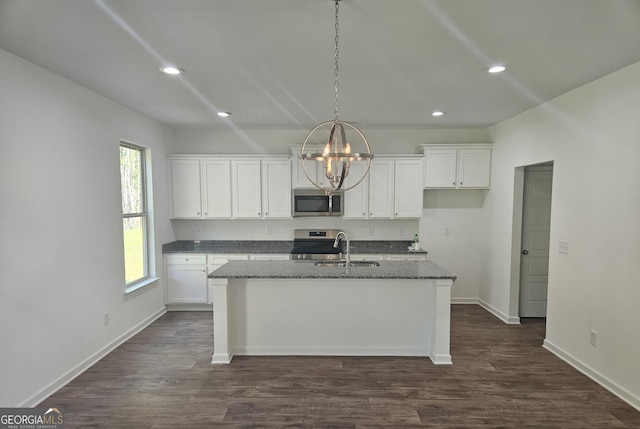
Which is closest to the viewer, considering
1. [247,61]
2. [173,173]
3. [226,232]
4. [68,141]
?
[247,61]

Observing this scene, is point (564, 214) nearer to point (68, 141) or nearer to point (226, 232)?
point (226, 232)

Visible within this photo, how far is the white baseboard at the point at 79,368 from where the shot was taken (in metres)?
2.42

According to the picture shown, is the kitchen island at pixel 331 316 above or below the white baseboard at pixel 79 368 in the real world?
above

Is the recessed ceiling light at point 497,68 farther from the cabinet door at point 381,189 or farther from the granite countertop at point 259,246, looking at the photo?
the granite countertop at point 259,246

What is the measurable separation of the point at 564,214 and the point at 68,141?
476 centimetres

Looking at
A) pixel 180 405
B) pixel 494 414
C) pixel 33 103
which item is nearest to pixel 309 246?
pixel 180 405

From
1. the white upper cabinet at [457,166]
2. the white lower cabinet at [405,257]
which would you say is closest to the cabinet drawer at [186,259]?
the white lower cabinet at [405,257]

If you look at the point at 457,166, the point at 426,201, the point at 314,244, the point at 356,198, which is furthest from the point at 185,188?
the point at 457,166

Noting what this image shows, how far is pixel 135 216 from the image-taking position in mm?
3924

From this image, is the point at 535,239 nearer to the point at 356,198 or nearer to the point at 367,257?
the point at 367,257

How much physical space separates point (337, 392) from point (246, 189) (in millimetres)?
3044

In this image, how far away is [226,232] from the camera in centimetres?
498

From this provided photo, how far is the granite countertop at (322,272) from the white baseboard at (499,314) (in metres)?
1.68
